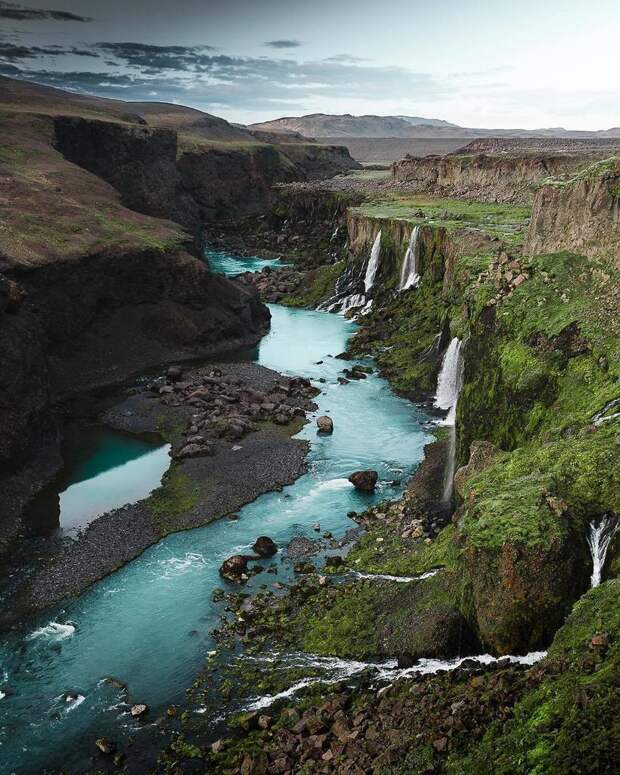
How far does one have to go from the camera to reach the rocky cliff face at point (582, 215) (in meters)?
31.2

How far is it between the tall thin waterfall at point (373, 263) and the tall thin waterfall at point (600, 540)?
56531 mm

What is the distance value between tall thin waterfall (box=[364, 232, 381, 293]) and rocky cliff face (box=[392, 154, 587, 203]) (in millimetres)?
19419

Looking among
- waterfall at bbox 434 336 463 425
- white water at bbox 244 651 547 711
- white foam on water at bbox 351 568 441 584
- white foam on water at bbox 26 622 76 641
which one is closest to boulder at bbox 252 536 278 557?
white foam on water at bbox 351 568 441 584

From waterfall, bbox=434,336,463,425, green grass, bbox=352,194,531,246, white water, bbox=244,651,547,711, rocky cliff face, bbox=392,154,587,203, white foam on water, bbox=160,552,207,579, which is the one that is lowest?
white foam on water, bbox=160,552,207,579

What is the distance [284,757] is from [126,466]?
25.7 meters

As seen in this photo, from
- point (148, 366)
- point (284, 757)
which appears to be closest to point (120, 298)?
point (148, 366)

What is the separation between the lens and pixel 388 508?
1305 inches

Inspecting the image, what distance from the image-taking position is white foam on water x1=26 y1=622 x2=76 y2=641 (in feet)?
84.9

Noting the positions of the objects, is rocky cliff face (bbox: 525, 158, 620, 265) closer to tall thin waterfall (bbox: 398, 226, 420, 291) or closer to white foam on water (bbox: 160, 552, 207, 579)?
white foam on water (bbox: 160, 552, 207, 579)

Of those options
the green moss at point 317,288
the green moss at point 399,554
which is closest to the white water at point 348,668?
the green moss at point 399,554

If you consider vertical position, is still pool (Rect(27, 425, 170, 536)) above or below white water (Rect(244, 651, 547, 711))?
below

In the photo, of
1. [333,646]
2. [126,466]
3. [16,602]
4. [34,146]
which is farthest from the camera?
[34,146]

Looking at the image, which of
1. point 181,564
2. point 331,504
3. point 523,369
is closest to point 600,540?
point 523,369

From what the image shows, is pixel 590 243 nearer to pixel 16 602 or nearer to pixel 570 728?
pixel 570 728
